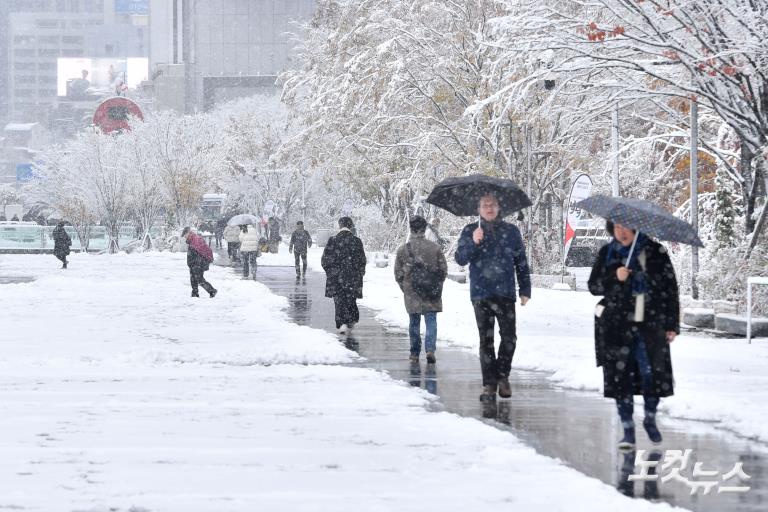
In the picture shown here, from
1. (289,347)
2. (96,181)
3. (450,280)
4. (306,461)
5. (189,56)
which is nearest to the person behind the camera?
(306,461)

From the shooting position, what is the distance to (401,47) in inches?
1459

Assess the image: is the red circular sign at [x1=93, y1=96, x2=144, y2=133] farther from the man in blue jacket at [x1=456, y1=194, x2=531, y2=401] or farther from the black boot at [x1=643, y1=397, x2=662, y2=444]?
the black boot at [x1=643, y1=397, x2=662, y2=444]

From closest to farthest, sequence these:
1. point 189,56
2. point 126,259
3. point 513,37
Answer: point 513,37, point 126,259, point 189,56

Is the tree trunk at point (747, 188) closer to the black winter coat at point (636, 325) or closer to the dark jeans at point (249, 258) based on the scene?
the black winter coat at point (636, 325)

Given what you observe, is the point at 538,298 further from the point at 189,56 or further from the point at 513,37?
the point at 189,56

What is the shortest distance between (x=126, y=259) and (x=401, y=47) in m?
24.1

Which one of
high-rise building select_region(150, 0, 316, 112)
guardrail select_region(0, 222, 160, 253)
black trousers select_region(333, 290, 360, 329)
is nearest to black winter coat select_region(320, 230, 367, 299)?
black trousers select_region(333, 290, 360, 329)

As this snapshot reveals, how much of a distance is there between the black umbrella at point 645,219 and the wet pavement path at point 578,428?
1.50m

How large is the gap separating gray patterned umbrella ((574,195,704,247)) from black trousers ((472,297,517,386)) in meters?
2.46

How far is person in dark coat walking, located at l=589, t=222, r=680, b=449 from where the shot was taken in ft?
29.6

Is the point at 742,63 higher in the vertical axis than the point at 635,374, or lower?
higher

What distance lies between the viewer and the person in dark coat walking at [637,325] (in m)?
9.01

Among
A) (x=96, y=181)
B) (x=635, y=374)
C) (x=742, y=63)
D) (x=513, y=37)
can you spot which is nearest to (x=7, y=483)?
(x=635, y=374)

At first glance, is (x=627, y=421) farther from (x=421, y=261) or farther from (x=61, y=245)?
(x=61, y=245)
